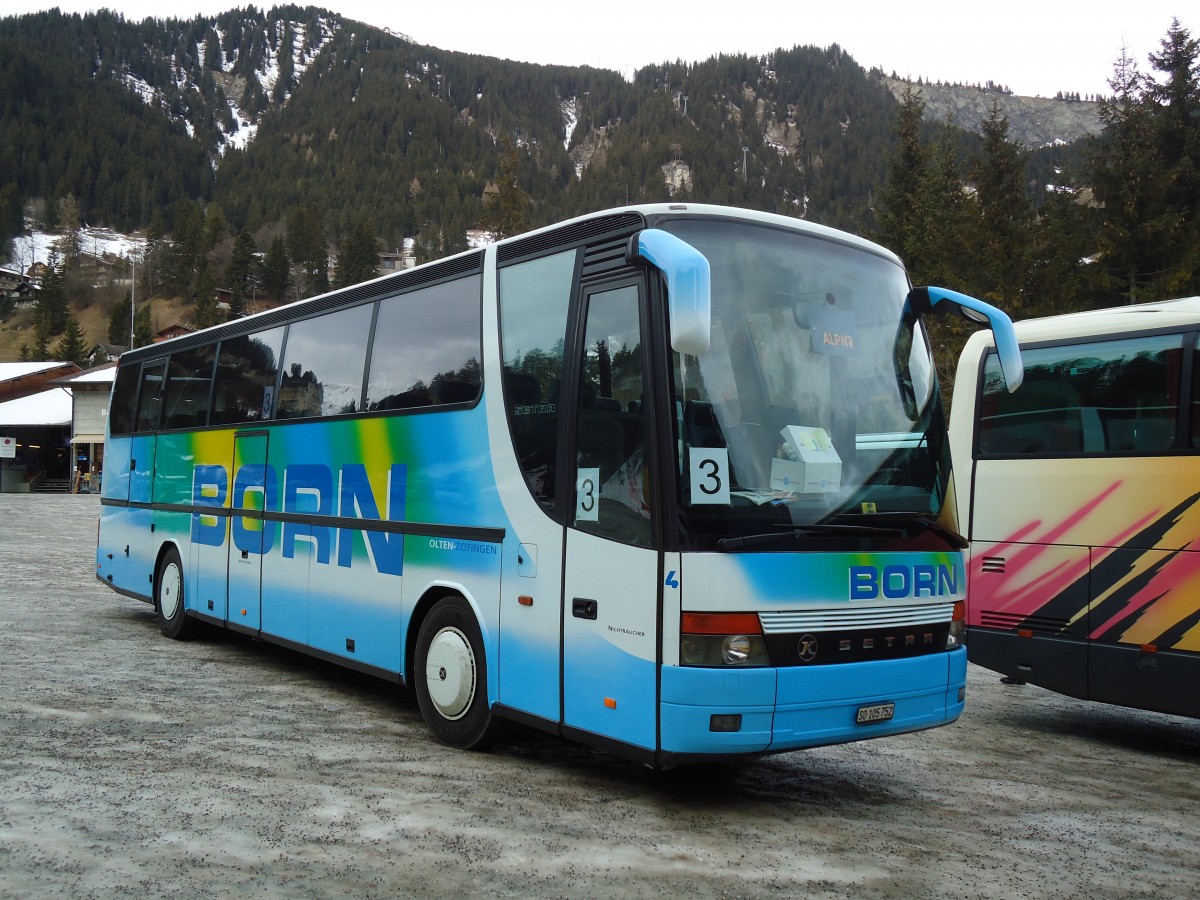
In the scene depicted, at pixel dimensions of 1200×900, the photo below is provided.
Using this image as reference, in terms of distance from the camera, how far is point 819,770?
22.8 feet

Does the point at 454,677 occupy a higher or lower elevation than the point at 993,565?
lower

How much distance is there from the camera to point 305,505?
9.10 meters

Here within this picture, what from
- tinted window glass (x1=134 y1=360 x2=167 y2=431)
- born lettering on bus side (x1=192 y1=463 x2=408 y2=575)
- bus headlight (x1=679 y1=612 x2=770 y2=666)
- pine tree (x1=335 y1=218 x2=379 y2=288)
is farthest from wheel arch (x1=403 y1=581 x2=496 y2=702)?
pine tree (x1=335 y1=218 x2=379 y2=288)

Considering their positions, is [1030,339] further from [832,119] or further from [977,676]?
[832,119]

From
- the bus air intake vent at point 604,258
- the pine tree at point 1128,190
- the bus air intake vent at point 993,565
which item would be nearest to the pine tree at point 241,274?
the pine tree at point 1128,190

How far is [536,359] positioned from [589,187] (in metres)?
143

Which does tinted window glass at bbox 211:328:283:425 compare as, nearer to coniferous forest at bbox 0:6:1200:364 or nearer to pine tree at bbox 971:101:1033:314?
coniferous forest at bbox 0:6:1200:364

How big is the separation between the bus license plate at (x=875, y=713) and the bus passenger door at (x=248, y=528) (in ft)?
19.2

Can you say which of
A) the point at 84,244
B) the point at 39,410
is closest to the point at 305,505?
the point at 39,410

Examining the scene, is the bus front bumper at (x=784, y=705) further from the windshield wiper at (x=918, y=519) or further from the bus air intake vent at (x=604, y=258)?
the bus air intake vent at (x=604, y=258)

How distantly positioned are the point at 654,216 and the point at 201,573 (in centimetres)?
738

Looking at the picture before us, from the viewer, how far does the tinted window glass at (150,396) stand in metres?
12.8

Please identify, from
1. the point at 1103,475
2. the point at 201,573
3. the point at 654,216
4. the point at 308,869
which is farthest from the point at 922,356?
the point at 201,573

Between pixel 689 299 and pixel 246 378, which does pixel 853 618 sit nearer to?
pixel 689 299
